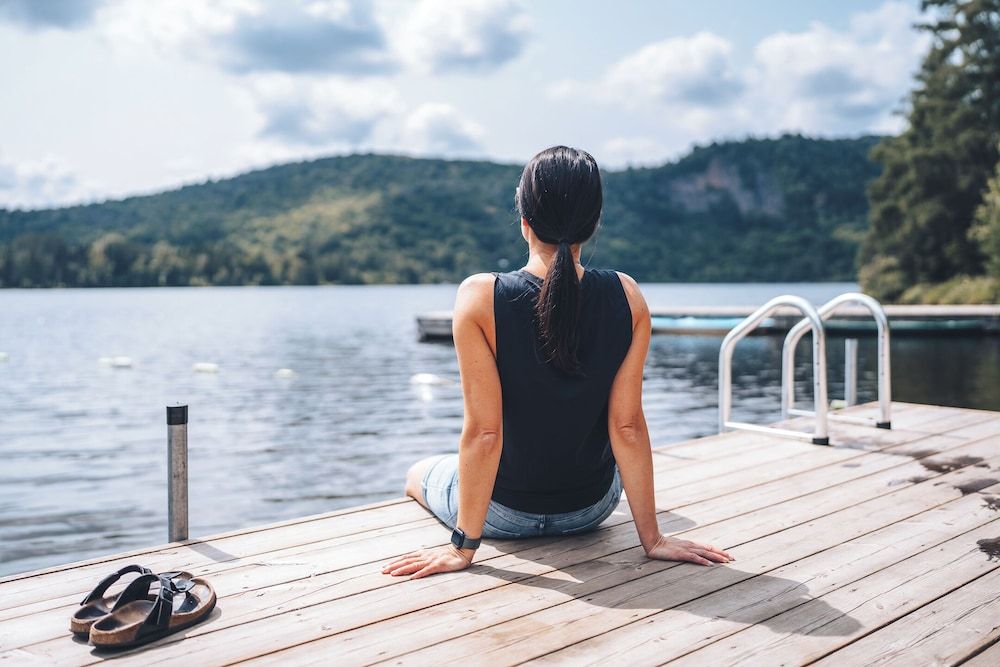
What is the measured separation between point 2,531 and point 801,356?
21216 millimetres

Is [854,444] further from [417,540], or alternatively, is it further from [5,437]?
[5,437]

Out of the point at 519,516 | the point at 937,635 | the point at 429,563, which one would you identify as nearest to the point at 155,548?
the point at 429,563

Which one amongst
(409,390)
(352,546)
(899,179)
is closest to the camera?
(352,546)

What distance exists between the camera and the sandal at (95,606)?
2439 mm

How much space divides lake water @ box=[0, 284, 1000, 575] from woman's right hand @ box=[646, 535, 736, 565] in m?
6.28

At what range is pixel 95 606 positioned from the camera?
2.54 metres

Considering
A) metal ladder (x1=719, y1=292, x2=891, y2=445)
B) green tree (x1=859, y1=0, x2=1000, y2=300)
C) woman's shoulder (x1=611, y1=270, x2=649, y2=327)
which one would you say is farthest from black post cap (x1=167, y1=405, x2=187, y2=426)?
green tree (x1=859, y1=0, x2=1000, y2=300)

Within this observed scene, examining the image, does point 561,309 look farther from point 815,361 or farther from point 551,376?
point 815,361

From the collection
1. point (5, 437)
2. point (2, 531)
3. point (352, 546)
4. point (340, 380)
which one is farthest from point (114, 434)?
point (352, 546)

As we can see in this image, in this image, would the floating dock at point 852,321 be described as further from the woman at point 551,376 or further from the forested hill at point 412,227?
the forested hill at point 412,227

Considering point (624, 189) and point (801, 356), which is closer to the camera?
point (801, 356)

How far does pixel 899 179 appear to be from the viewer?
42156 mm

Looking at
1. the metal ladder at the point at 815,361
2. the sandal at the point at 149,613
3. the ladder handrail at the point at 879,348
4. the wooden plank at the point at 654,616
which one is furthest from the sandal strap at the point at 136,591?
the ladder handrail at the point at 879,348

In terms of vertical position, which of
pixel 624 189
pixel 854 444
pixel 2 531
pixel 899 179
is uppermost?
pixel 624 189
